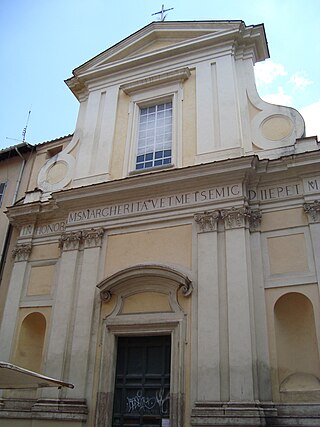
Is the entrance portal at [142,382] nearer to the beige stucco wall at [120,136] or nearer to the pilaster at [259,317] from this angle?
the pilaster at [259,317]

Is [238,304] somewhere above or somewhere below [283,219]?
below

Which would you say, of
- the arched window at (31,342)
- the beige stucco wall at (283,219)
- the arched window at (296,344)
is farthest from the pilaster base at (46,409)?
the beige stucco wall at (283,219)

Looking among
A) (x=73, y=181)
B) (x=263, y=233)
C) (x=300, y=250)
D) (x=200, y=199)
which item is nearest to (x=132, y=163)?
(x=73, y=181)

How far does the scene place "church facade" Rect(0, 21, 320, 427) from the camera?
8070mm

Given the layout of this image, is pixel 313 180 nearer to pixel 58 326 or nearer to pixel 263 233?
pixel 263 233

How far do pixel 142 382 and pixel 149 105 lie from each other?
7403mm

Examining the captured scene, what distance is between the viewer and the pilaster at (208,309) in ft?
26.1

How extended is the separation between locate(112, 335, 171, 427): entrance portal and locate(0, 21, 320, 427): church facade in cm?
3

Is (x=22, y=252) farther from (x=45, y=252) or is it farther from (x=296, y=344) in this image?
(x=296, y=344)

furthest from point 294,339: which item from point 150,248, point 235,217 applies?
point 150,248

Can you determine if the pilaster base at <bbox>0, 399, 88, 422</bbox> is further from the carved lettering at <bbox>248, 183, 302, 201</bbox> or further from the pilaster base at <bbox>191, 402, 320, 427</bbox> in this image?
the carved lettering at <bbox>248, 183, 302, 201</bbox>

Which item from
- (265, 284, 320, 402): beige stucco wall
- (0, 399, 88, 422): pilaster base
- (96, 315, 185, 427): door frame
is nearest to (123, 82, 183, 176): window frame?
(96, 315, 185, 427): door frame

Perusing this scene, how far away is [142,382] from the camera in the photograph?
8.84 meters

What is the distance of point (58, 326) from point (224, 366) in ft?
12.8
